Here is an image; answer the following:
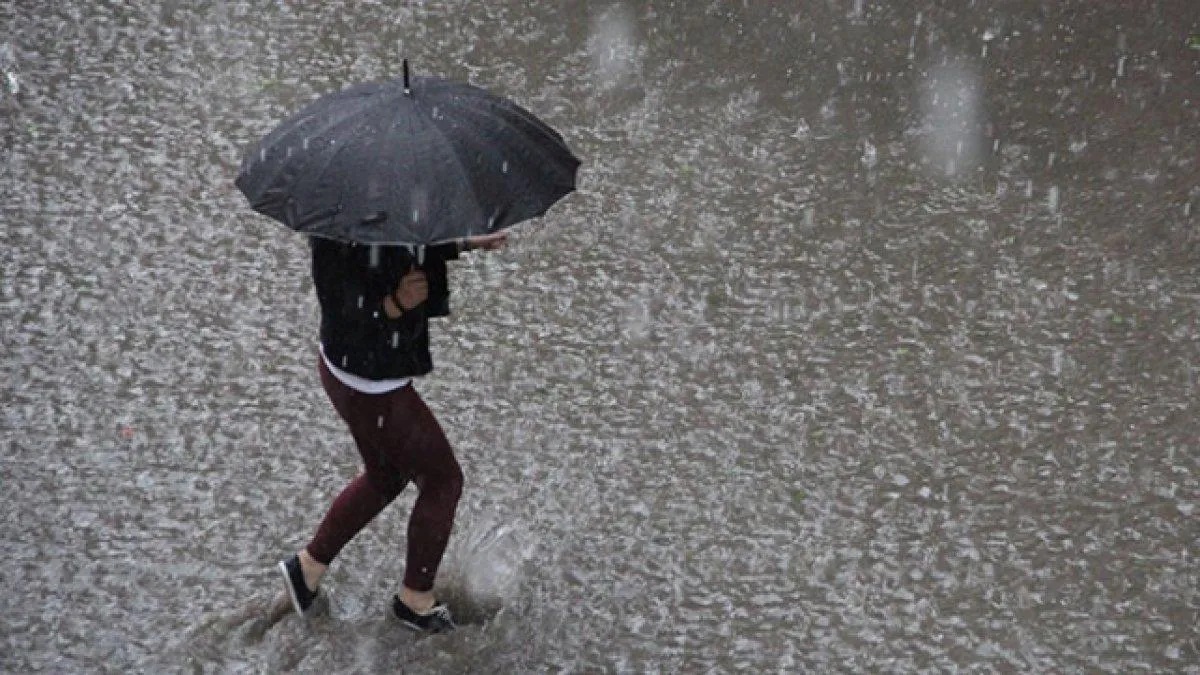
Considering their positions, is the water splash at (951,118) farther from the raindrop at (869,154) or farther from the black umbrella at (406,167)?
the black umbrella at (406,167)

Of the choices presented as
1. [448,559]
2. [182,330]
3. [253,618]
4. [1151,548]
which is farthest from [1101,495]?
[182,330]

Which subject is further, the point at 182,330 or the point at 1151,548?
the point at 182,330

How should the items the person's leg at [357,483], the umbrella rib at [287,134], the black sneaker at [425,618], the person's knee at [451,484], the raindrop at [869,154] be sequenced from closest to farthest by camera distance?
the umbrella rib at [287,134] → the person's leg at [357,483] → the person's knee at [451,484] → the black sneaker at [425,618] → the raindrop at [869,154]

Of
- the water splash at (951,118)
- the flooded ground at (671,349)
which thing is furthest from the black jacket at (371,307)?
the water splash at (951,118)

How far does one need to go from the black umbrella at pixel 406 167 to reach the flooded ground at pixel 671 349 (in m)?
1.43

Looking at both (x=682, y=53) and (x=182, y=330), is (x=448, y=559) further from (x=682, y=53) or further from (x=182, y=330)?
(x=682, y=53)

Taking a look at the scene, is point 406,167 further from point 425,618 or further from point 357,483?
point 425,618

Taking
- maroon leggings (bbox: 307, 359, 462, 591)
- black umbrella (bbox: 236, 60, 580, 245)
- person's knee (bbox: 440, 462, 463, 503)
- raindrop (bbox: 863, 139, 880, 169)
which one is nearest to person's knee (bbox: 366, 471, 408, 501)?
maroon leggings (bbox: 307, 359, 462, 591)

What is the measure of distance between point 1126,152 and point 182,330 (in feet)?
14.6

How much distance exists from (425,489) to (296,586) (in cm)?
56

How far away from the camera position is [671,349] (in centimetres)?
659

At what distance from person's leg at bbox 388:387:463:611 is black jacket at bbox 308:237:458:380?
0.15m

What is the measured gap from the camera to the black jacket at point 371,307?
4562mm

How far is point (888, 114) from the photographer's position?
826 centimetres
